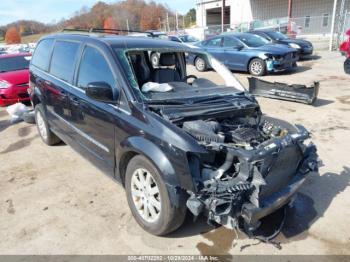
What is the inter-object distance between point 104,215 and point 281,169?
2.01 m

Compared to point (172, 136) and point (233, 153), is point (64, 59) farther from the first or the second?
point (233, 153)

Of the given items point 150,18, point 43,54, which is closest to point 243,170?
point 43,54

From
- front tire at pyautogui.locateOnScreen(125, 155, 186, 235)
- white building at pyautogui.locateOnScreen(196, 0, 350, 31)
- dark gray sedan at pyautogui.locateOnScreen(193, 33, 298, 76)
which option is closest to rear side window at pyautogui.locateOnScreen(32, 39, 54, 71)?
front tire at pyautogui.locateOnScreen(125, 155, 186, 235)

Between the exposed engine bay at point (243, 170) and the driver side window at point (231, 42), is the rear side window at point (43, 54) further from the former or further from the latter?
the driver side window at point (231, 42)

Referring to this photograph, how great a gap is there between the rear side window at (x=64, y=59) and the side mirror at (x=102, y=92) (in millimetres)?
1043

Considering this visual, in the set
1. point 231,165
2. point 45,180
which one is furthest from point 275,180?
point 45,180

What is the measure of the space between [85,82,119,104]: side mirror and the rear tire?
2489 millimetres

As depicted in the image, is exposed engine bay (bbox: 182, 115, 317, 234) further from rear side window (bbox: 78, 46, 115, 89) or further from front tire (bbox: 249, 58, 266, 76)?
front tire (bbox: 249, 58, 266, 76)

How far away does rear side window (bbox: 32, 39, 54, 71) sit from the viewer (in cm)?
507

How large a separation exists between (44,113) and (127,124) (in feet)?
9.01

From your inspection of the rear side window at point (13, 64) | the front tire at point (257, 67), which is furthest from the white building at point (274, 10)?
the rear side window at point (13, 64)

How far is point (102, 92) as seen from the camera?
324 centimetres

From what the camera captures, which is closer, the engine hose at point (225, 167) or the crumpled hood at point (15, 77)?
the engine hose at point (225, 167)

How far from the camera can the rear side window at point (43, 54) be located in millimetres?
5068
